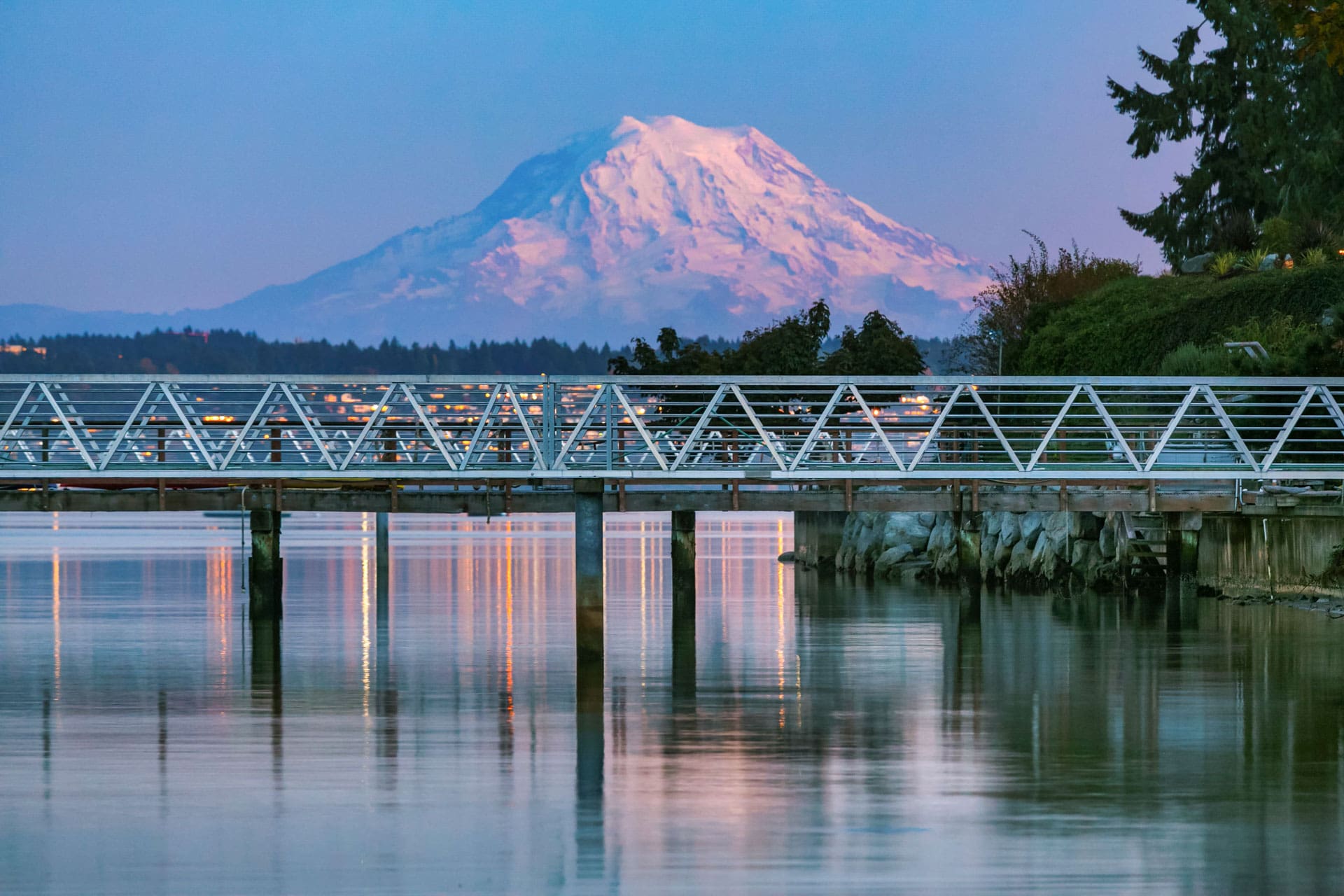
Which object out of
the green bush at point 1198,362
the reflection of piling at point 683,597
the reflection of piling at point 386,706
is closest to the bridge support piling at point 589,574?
the reflection of piling at point 683,597

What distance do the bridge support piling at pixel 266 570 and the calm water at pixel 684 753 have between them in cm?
69

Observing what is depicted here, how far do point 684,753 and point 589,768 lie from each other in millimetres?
1332

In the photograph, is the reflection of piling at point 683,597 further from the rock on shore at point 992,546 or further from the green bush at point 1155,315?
the green bush at point 1155,315

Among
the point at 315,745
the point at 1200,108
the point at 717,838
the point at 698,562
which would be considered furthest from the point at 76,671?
the point at 1200,108

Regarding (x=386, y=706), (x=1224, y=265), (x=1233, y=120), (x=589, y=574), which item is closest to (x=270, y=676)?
(x=386, y=706)

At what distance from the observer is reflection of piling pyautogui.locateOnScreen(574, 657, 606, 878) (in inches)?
646

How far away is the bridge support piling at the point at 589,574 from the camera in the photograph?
94.8ft

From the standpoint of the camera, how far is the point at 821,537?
2522 inches

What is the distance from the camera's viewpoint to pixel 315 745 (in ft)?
72.8

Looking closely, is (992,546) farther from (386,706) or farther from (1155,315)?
(386,706)

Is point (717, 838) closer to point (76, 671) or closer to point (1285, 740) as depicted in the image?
point (1285, 740)

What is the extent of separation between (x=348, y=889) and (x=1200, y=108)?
2974 inches

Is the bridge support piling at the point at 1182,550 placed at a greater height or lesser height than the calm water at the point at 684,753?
greater

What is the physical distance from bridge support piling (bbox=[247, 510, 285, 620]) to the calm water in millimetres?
687
